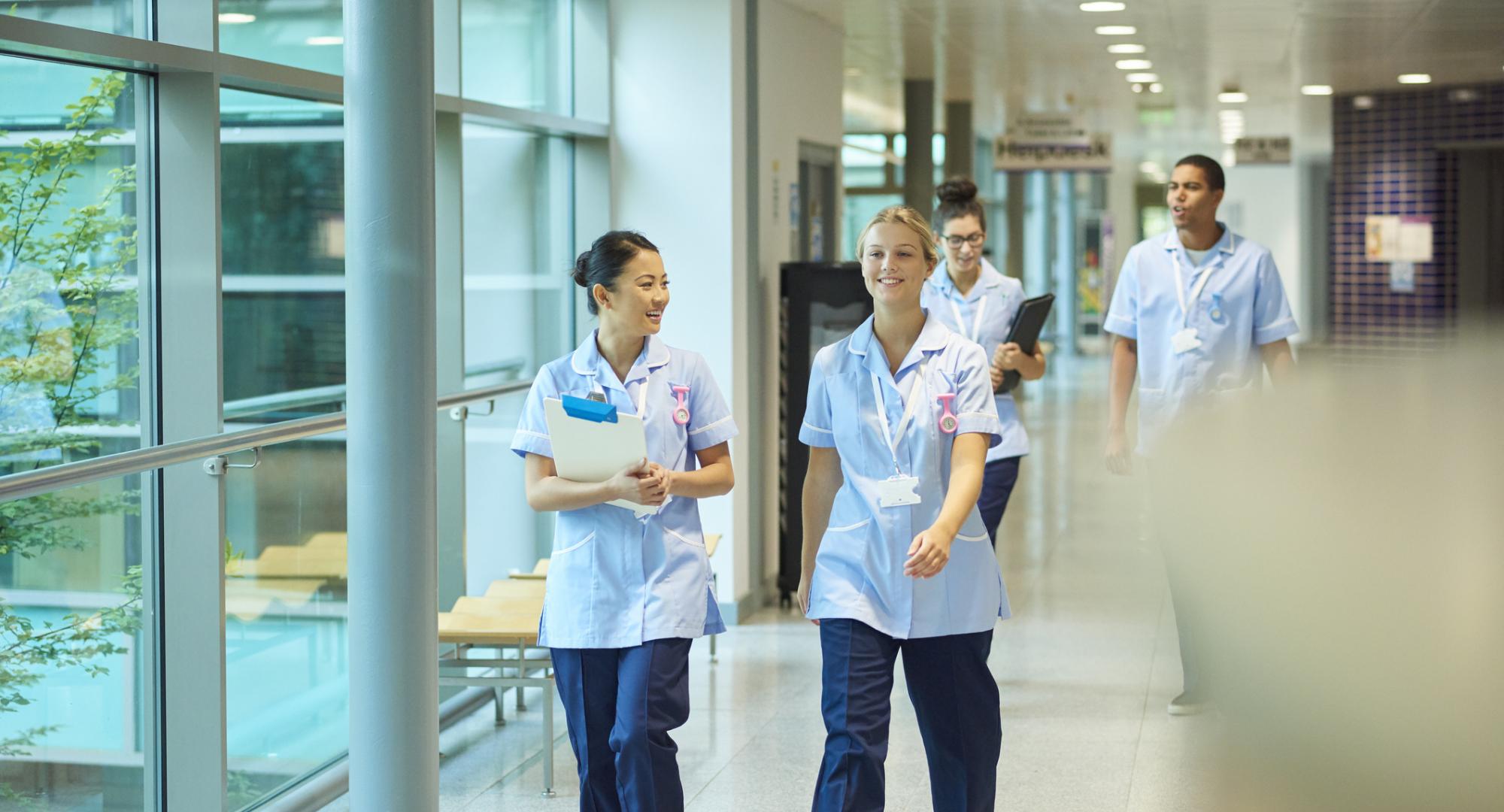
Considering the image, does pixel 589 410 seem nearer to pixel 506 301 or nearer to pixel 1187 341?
pixel 1187 341

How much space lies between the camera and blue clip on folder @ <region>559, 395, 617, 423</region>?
3365 millimetres

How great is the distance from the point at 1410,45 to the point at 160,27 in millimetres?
9295

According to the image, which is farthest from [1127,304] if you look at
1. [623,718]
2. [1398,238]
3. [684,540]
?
[1398,238]

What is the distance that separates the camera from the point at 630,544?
3.48 m

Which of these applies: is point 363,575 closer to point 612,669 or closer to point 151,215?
point 612,669

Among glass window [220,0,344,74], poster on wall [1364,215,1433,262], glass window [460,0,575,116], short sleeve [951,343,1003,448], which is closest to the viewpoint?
short sleeve [951,343,1003,448]

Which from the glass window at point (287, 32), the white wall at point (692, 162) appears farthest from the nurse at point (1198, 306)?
the glass window at point (287, 32)

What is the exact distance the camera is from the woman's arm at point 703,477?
11.2 ft

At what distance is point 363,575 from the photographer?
3344 millimetres

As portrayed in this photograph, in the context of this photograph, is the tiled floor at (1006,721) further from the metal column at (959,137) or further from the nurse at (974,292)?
the metal column at (959,137)

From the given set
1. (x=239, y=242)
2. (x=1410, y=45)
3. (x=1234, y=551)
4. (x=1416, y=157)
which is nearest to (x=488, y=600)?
(x=239, y=242)

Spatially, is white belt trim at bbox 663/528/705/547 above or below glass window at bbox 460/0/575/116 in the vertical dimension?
below

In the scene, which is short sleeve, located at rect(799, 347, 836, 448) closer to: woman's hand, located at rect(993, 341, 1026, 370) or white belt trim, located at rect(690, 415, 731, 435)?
white belt trim, located at rect(690, 415, 731, 435)

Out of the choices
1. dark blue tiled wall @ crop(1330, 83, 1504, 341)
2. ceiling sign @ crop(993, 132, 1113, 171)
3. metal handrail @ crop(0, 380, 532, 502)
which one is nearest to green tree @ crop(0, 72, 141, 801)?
metal handrail @ crop(0, 380, 532, 502)
